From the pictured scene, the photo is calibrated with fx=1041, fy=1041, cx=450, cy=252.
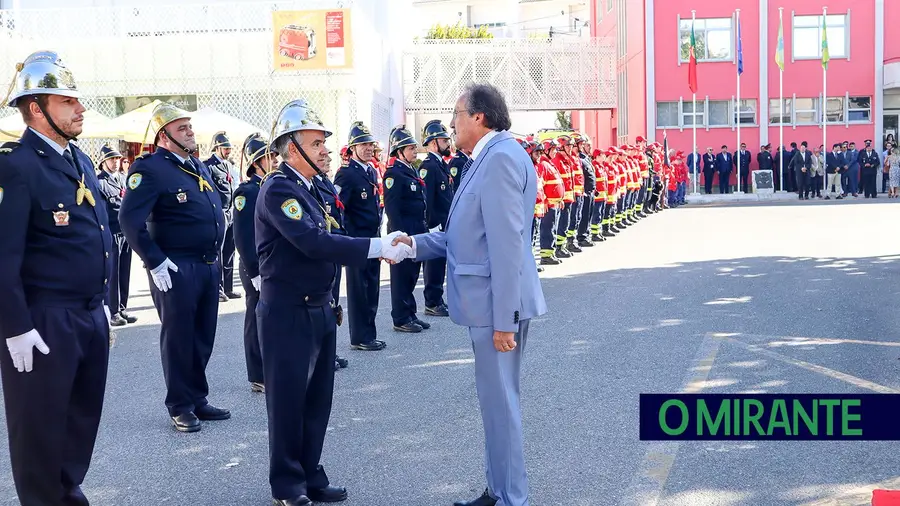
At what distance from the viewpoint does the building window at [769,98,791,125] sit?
42594 millimetres

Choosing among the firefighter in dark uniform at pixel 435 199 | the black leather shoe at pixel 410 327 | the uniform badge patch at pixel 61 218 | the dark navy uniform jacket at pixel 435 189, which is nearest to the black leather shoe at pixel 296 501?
the uniform badge patch at pixel 61 218

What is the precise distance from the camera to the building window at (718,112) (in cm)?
4334

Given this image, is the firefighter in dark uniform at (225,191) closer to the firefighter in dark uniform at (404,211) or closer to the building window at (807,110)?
the firefighter in dark uniform at (404,211)

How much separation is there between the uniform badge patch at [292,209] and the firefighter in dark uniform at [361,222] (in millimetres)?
4610

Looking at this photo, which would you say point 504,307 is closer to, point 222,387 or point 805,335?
point 222,387

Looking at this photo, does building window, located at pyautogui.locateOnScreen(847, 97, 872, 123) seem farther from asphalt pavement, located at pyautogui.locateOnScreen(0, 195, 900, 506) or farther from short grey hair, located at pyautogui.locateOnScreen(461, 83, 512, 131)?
short grey hair, located at pyautogui.locateOnScreen(461, 83, 512, 131)

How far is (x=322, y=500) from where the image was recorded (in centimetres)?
550

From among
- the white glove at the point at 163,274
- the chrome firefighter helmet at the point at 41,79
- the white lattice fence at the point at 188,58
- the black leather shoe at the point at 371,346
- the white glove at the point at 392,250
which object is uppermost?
the white lattice fence at the point at 188,58

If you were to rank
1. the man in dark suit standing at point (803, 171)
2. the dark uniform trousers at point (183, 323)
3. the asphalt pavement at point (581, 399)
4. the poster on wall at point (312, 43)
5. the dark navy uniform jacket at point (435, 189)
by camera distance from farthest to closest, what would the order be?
the man in dark suit standing at point (803, 171)
the poster on wall at point (312, 43)
the dark navy uniform jacket at point (435, 189)
the dark uniform trousers at point (183, 323)
the asphalt pavement at point (581, 399)

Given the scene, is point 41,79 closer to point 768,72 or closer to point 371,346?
point 371,346

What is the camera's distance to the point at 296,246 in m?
5.22

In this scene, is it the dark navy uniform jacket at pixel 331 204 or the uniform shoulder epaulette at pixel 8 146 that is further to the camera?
the dark navy uniform jacket at pixel 331 204

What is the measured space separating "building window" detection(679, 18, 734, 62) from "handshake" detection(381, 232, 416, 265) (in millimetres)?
39995

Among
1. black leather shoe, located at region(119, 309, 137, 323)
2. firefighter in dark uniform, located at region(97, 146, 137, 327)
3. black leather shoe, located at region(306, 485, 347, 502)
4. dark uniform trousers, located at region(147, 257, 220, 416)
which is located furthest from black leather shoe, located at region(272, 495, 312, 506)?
black leather shoe, located at region(119, 309, 137, 323)
